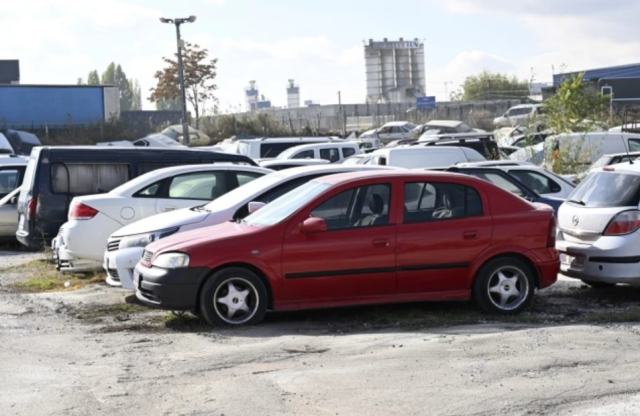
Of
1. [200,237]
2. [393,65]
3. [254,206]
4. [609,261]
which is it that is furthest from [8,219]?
[393,65]

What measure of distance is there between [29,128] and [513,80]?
6470 centimetres

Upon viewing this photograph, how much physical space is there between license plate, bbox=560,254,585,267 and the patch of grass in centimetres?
623

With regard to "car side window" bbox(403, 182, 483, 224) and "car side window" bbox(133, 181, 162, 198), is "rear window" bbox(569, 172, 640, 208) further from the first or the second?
"car side window" bbox(133, 181, 162, 198)

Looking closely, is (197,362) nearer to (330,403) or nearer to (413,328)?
(330,403)

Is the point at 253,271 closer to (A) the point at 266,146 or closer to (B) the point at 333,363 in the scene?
(B) the point at 333,363

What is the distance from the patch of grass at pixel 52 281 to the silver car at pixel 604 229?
6358mm

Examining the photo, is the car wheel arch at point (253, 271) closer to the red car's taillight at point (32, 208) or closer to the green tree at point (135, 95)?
the red car's taillight at point (32, 208)

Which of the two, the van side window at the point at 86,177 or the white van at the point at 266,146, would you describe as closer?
the van side window at the point at 86,177

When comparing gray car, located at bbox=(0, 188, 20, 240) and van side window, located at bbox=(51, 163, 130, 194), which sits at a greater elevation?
van side window, located at bbox=(51, 163, 130, 194)

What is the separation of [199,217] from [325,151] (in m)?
19.4

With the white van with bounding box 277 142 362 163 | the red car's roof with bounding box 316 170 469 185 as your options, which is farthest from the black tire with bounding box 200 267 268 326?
the white van with bounding box 277 142 362 163

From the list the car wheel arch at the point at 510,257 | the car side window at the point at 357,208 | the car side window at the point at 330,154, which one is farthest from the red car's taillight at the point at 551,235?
the car side window at the point at 330,154

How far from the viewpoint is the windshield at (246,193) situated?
1182 centimetres

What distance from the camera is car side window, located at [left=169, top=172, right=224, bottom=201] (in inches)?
562
